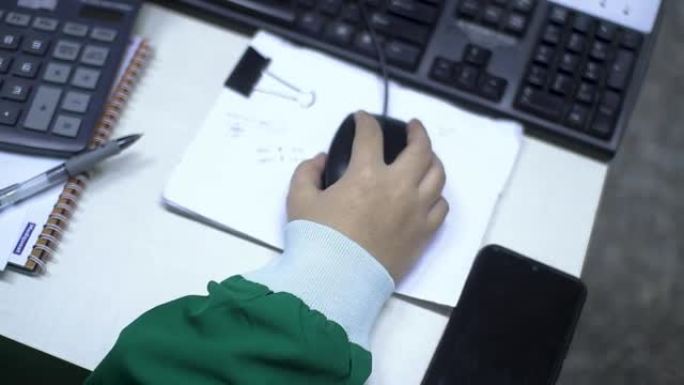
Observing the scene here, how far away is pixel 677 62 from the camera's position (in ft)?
4.13

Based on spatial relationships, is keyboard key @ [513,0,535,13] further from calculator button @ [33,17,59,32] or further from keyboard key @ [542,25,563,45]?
calculator button @ [33,17,59,32]

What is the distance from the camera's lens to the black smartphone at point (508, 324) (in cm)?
50

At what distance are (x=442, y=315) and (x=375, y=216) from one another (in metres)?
0.08

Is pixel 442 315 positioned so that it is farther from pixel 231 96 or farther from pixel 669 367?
pixel 669 367

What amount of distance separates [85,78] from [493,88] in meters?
0.31

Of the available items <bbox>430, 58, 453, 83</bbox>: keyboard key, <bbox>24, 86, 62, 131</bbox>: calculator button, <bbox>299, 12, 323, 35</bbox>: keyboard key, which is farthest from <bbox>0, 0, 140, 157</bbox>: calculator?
<bbox>430, 58, 453, 83</bbox>: keyboard key

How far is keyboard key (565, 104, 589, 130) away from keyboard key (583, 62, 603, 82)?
0.08 ft

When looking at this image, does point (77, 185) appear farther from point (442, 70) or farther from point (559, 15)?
point (559, 15)

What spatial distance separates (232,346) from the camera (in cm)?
45

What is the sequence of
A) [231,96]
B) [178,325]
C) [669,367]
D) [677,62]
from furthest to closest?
[677,62]
[669,367]
[231,96]
[178,325]

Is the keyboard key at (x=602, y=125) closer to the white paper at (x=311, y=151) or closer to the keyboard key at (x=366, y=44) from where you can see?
the white paper at (x=311, y=151)

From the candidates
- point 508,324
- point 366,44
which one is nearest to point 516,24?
point 366,44

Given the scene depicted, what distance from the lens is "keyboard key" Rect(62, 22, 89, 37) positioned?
578mm

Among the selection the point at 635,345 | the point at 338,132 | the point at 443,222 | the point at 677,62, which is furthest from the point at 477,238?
the point at 677,62
